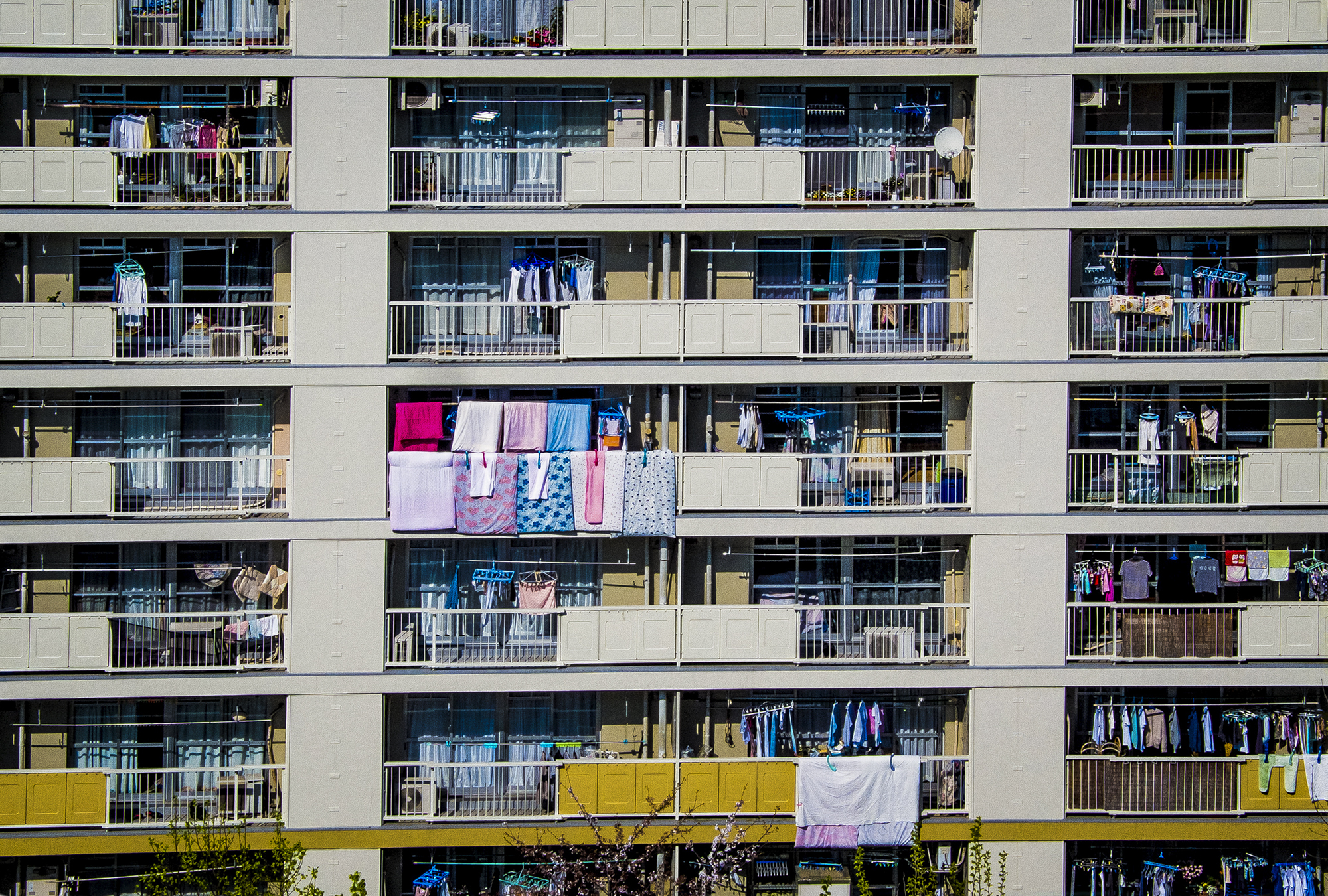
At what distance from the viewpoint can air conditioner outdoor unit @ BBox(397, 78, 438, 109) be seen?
16344mm

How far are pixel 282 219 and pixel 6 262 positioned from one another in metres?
4.33

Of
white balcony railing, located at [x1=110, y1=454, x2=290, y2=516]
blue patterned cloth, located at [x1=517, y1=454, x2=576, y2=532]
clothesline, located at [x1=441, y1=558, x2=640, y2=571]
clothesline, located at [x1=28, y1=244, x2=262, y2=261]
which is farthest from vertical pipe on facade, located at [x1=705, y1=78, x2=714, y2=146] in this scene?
white balcony railing, located at [x1=110, y1=454, x2=290, y2=516]

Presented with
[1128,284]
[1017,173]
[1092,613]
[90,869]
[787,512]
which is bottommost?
[90,869]

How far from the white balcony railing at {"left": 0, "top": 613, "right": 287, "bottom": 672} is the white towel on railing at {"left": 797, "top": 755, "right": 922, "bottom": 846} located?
7.58 metres

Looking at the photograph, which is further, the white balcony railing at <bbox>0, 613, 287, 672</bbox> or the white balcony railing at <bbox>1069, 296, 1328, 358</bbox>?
the white balcony railing at <bbox>1069, 296, 1328, 358</bbox>

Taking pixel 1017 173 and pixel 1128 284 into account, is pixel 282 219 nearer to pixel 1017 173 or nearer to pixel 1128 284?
pixel 1017 173

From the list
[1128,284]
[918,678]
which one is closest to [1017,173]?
[1128,284]

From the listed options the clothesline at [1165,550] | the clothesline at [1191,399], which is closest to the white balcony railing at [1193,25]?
the clothesline at [1191,399]

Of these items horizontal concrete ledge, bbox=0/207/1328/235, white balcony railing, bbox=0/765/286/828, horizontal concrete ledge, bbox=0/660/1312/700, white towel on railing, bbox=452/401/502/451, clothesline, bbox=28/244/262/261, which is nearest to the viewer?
white balcony railing, bbox=0/765/286/828

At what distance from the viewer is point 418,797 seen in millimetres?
16484

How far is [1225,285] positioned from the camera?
17.4 metres

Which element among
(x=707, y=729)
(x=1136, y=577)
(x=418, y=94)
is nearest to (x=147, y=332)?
(x=418, y=94)

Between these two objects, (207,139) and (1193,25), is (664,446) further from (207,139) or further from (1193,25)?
(1193,25)

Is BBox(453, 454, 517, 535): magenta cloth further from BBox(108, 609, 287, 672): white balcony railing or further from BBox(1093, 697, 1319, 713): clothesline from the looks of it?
BBox(1093, 697, 1319, 713): clothesline
